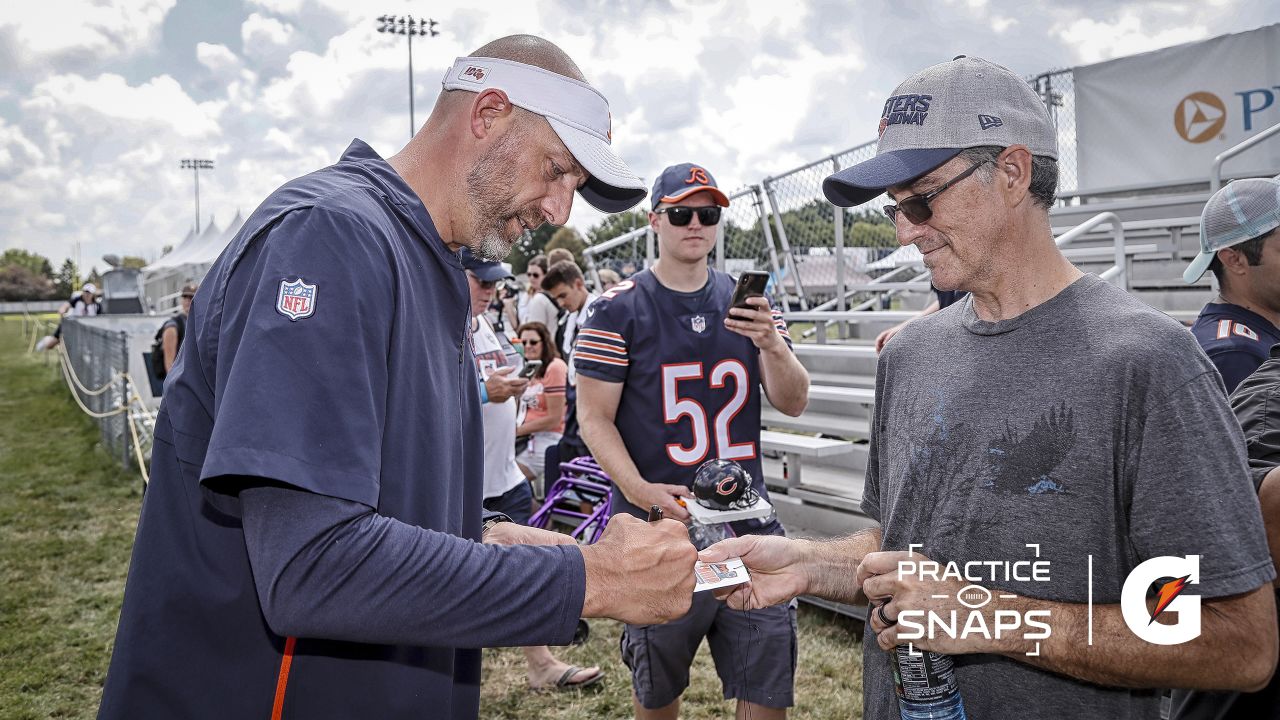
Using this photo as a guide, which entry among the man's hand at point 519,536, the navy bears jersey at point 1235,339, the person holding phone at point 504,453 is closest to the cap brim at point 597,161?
the man's hand at point 519,536

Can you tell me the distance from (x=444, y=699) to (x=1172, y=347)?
64.5 inches

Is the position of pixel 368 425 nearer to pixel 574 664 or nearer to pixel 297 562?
pixel 297 562

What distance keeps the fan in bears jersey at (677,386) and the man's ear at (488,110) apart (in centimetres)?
190

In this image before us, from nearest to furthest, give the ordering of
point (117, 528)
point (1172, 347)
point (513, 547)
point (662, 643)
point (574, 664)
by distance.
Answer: point (513, 547), point (1172, 347), point (662, 643), point (574, 664), point (117, 528)

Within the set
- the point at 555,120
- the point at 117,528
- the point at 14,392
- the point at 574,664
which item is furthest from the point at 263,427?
the point at 14,392

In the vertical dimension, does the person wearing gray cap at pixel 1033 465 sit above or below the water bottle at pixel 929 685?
above

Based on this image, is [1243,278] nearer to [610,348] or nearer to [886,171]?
[886,171]

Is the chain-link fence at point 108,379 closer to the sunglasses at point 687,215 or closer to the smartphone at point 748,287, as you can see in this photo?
the sunglasses at point 687,215

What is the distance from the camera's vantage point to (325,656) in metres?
1.57

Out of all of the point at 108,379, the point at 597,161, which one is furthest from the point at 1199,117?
the point at 108,379

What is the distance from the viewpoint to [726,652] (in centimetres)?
346

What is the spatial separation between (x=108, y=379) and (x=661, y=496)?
12.7 meters

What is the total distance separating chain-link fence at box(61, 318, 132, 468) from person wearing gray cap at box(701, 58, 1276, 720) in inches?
432

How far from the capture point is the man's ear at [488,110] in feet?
5.98
